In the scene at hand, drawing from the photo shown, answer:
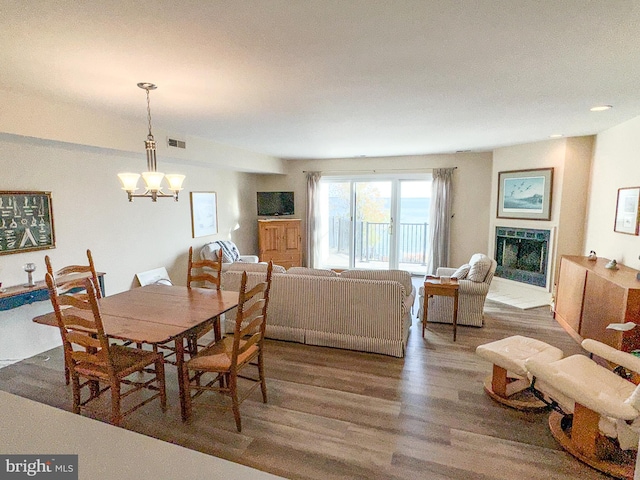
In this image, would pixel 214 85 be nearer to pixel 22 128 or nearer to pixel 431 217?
pixel 22 128

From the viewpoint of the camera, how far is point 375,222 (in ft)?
23.5

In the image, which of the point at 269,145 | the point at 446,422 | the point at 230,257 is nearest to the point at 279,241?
the point at 230,257

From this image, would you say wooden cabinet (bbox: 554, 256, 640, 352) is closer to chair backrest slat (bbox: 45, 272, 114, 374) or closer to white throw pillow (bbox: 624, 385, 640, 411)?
white throw pillow (bbox: 624, 385, 640, 411)

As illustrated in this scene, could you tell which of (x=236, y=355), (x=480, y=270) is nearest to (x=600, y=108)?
(x=480, y=270)

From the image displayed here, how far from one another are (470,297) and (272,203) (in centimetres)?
450

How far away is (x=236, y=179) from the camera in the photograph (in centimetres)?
683

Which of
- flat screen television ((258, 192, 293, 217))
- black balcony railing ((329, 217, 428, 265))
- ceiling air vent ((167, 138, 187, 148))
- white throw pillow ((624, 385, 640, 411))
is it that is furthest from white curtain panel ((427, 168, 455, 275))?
white throw pillow ((624, 385, 640, 411))

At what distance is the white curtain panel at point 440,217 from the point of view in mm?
6383

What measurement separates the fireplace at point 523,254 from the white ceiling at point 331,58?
2019 mm

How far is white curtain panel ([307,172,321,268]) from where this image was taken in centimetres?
728

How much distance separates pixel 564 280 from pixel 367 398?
3.15 meters

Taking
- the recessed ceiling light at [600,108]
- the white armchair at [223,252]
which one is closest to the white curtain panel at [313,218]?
the white armchair at [223,252]

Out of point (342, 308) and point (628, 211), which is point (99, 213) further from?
point (628, 211)

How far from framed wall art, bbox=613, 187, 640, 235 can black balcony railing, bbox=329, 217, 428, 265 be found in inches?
129
